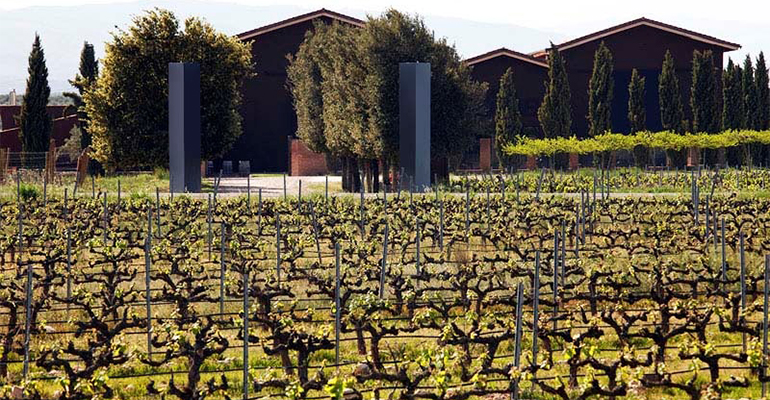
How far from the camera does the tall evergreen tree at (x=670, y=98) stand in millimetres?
65875

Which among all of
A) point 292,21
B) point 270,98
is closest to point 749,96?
point 292,21

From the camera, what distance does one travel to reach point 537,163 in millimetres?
71250

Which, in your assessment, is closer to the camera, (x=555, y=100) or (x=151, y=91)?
(x=151, y=91)

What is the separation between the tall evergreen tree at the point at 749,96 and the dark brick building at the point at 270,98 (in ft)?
70.1

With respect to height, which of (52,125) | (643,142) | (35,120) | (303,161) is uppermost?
(35,120)

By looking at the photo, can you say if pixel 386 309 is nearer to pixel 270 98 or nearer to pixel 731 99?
pixel 270 98

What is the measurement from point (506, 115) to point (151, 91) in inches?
880

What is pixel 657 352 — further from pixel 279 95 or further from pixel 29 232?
pixel 279 95

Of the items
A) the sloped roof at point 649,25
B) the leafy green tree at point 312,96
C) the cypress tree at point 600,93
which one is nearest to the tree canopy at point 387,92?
the leafy green tree at point 312,96

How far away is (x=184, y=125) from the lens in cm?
4650

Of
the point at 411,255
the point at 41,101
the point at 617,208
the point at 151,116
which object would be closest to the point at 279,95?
the point at 41,101

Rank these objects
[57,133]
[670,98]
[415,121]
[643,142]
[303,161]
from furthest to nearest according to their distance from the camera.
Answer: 1. [57,133]
2. [303,161]
3. [670,98]
4. [643,142]
5. [415,121]

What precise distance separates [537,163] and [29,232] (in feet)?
146

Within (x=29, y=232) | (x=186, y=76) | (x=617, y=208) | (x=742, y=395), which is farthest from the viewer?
(x=186, y=76)
